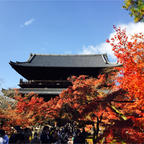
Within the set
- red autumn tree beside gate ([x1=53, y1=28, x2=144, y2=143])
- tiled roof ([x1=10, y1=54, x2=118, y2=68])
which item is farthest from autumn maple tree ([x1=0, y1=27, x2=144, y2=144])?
Result: tiled roof ([x1=10, y1=54, x2=118, y2=68])

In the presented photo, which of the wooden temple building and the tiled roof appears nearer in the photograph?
the wooden temple building

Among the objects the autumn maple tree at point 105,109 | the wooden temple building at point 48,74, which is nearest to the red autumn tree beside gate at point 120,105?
the autumn maple tree at point 105,109

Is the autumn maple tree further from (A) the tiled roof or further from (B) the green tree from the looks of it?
(A) the tiled roof

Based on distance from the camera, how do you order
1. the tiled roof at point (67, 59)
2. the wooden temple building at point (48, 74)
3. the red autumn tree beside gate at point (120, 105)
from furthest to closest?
1. the tiled roof at point (67, 59)
2. the wooden temple building at point (48, 74)
3. the red autumn tree beside gate at point (120, 105)

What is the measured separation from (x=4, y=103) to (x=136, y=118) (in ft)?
46.9

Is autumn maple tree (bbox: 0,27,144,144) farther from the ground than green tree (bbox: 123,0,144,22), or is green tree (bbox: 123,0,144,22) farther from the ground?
green tree (bbox: 123,0,144,22)

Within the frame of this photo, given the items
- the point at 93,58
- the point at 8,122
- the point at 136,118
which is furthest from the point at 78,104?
the point at 93,58

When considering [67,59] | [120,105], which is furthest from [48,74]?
[120,105]

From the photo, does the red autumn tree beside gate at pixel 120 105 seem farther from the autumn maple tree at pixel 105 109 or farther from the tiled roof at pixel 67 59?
the tiled roof at pixel 67 59

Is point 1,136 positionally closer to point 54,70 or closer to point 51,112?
point 51,112

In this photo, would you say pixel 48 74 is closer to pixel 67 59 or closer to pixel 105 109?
pixel 67 59

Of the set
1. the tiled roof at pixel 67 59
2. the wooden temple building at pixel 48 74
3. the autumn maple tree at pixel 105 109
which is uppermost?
the tiled roof at pixel 67 59

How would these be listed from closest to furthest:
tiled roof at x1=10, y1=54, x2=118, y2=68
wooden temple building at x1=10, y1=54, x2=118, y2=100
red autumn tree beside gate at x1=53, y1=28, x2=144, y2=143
Result: red autumn tree beside gate at x1=53, y1=28, x2=144, y2=143 → wooden temple building at x1=10, y1=54, x2=118, y2=100 → tiled roof at x1=10, y1=54, x2=118, y2=68

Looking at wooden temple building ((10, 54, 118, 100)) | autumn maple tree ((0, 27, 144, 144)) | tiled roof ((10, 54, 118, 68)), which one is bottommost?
autumn maple tree ((0, 27, 144, 144))
